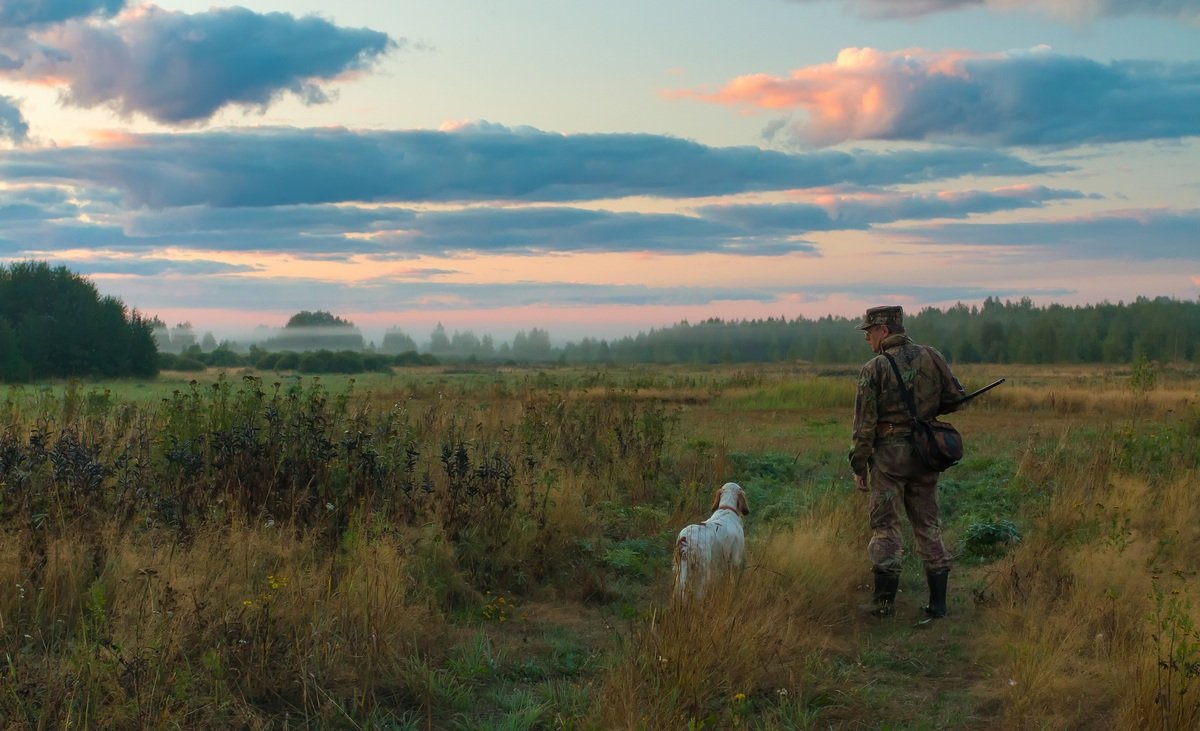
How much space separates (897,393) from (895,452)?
0.44 m

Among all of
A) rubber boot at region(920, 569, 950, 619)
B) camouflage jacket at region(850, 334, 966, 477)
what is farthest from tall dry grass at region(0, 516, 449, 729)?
rubber boot at region(920, 569, 950, 619)

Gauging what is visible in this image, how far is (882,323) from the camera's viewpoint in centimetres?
764

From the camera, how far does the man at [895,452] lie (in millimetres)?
7465

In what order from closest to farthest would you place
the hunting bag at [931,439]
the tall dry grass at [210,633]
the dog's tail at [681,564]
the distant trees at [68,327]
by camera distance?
the tall dry grass at [210,633]
the dog's tail at [681,564]
the hunting bag at [931,439]
the distant trees at [68,327]

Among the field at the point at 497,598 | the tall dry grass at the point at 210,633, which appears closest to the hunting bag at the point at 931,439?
the field at the point at 497,598

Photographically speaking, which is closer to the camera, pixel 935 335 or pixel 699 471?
pixel 699 471

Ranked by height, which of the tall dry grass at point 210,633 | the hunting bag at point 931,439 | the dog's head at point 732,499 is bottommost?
the tall dry grass at point 210,633

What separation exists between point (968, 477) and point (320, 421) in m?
9.74

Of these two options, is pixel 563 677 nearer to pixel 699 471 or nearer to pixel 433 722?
pixel 433 722

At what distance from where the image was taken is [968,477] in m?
14.5

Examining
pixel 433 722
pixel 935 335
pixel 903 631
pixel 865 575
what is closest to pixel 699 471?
pixel 865 575

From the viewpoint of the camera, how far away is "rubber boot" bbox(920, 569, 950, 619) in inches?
293

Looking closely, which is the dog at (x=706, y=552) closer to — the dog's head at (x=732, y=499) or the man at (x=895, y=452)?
the dog's head at (x=732, y=499)

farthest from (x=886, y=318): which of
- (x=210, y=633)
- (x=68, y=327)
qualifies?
(x=68, y=327)
